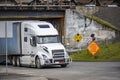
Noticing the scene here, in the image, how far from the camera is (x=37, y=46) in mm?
41625

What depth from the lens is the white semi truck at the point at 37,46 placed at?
40.8 meters

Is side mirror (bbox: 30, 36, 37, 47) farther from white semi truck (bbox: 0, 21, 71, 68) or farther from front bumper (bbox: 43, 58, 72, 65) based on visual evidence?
front bumper (bbox: 43, 58, 72, 65)

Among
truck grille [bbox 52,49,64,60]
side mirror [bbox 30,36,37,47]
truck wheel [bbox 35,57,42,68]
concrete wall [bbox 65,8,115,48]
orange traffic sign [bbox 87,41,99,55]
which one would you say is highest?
concrete wall [bbox 65,8,115,48]

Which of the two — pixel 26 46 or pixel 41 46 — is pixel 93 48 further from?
pixel 41 46

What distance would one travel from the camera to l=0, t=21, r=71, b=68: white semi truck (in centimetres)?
4084

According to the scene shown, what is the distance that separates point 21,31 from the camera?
44.6 m

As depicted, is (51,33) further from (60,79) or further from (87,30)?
(87,30)

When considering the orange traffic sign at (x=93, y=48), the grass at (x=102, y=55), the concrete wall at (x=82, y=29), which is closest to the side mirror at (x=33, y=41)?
the orange traffic sign at (x=93, y=48)

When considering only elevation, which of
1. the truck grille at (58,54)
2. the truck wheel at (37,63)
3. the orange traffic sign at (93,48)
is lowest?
the truck wheel at (37,63)

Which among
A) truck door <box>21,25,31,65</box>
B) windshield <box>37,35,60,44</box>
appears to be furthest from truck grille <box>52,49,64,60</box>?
truck door <box>21,25,31,65</box>

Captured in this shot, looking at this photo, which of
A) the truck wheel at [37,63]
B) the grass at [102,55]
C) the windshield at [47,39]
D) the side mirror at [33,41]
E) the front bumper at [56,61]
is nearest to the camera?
the front bumper at [56,61]

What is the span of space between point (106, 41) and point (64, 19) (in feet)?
21.0

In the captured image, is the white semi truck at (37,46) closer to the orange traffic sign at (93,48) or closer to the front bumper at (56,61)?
the front bumper at (56,61)

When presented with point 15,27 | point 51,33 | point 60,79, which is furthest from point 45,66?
point 60,79
